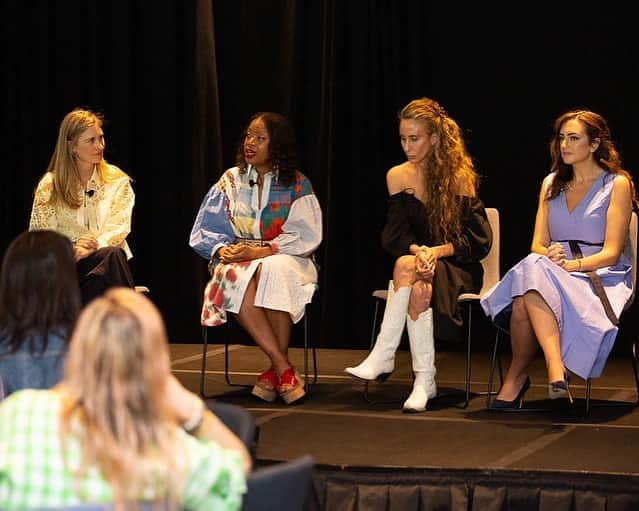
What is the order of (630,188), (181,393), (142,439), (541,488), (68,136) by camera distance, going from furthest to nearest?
1. (68,136)
2. (630,188)
3. (541,488)
4. (181,393)
5. (142,439)

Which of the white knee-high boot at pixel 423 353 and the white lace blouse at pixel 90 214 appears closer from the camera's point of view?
the white knee-high boot at pixel 423 353

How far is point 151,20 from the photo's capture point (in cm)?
628

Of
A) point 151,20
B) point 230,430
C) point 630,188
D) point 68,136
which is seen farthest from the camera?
→ point 151,20

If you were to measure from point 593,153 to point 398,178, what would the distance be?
0.78 meters

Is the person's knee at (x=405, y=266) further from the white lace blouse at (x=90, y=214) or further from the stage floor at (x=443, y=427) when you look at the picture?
the white lace blouse at (x=90, y=214)

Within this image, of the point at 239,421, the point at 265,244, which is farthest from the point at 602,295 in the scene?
the point at 239,421

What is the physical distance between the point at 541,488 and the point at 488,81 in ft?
9.22

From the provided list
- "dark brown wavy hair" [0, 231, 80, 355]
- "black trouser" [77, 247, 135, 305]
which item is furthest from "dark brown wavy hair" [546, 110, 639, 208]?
"dark brown wavy hair" [0, 231, 80, 355]

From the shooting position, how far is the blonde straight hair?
15.8ft

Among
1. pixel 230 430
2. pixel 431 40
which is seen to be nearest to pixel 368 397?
pixel 431 40

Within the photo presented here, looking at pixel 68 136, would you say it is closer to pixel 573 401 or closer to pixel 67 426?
pixel 573 401

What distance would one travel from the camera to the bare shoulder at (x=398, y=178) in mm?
4738

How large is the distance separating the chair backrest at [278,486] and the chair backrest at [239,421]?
20 cm

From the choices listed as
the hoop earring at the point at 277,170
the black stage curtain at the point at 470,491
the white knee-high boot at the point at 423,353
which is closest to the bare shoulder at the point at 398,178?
the hoop earring at the point at 277,170
